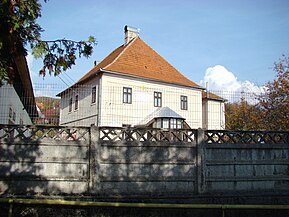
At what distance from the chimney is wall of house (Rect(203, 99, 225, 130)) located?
17292 mm

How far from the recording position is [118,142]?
8078 millimetres

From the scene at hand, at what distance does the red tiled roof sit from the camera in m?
25.8

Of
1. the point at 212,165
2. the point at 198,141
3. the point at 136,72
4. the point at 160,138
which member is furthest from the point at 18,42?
the point at 136,72

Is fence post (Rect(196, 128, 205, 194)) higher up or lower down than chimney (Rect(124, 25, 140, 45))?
lower down

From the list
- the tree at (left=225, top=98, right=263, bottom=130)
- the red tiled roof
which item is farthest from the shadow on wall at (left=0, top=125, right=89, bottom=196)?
the red tiled roof

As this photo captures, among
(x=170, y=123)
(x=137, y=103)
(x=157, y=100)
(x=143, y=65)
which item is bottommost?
(x=170, y=123)

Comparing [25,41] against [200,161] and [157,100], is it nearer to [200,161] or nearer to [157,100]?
[200,161]

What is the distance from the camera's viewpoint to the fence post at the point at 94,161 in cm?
779

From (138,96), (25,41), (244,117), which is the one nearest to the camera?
(25,41)

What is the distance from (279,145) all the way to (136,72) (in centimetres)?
1815

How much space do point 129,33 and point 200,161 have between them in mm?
25779

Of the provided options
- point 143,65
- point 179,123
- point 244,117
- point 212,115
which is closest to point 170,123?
point 179,123

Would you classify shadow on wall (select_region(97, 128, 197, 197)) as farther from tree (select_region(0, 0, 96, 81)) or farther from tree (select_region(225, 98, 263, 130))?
tree (select_region(225, 98, 263, 130))

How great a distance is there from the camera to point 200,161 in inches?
332
